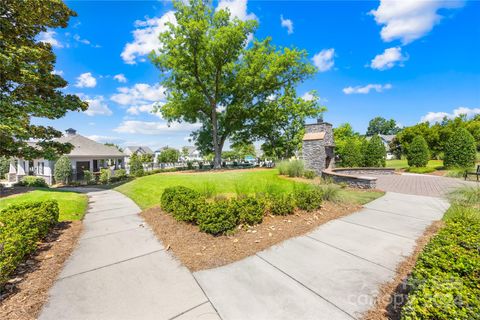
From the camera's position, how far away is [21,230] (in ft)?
12.7

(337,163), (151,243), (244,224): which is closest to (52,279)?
(151,243)

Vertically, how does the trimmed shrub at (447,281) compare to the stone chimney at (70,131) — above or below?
below

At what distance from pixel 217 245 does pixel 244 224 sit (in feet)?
3.51

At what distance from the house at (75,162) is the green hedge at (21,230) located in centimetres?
1760

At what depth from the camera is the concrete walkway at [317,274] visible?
8.04 ft

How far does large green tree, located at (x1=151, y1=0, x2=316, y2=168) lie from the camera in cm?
1681

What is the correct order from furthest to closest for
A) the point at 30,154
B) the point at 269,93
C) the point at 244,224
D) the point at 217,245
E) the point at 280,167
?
the point at 269,93, the point at 280,167, the point at 30,154, the point at 244,224, the point at 217,245

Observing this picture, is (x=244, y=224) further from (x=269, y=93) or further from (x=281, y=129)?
(x=281, y=129)

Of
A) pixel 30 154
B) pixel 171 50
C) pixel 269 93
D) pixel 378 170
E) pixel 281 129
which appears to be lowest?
pixel 378 170

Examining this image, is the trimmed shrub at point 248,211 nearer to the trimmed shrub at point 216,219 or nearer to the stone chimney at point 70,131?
the trimmed shrub at point 216,219

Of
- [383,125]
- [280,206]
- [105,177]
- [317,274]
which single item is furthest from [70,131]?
[383,125]

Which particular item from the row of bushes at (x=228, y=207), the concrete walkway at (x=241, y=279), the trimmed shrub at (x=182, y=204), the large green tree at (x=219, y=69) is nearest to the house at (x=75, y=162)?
the large green tree at (x=219, y=69)

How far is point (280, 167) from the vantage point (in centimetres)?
1280

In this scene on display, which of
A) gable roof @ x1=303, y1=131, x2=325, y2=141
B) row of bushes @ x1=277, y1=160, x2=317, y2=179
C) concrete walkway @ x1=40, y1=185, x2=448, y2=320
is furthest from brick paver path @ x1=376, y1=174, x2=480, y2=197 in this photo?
concrete walkway @ x1=40, y1=185, x2=448, y2=320
